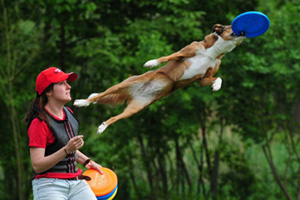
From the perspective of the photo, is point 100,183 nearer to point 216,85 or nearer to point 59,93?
point 59,93

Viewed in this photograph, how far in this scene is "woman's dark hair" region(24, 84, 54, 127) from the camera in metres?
3.49

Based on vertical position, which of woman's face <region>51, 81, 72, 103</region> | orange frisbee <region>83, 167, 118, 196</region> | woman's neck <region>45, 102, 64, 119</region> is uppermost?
woman's face <region>51, 81, 72, 103</region>

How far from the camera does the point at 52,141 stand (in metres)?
3.52

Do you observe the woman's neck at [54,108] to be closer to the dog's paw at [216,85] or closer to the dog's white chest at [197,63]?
the dog's white chest at [197,63]

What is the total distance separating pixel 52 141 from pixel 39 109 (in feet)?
0.77

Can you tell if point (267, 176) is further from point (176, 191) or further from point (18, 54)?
point (18, 54)

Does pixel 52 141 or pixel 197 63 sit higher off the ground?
pixel 197 63

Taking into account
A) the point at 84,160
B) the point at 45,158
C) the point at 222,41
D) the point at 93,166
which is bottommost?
the point at 93,166

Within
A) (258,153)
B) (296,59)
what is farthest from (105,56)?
(258,153)

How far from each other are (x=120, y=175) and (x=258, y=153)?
347 centimetres

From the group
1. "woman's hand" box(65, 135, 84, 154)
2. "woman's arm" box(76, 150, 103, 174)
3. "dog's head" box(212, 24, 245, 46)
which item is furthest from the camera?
"woman's arm" box(76, 150, 103, 174)

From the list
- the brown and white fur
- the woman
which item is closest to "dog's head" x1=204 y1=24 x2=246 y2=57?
the brown and white fur

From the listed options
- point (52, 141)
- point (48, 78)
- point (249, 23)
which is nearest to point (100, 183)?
point (52, 141)

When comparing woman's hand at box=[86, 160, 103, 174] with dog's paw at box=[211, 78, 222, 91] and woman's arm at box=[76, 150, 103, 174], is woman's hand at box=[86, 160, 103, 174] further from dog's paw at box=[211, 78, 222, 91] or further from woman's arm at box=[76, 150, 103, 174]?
dog's paw at box=[211, 78, 222, 91]
